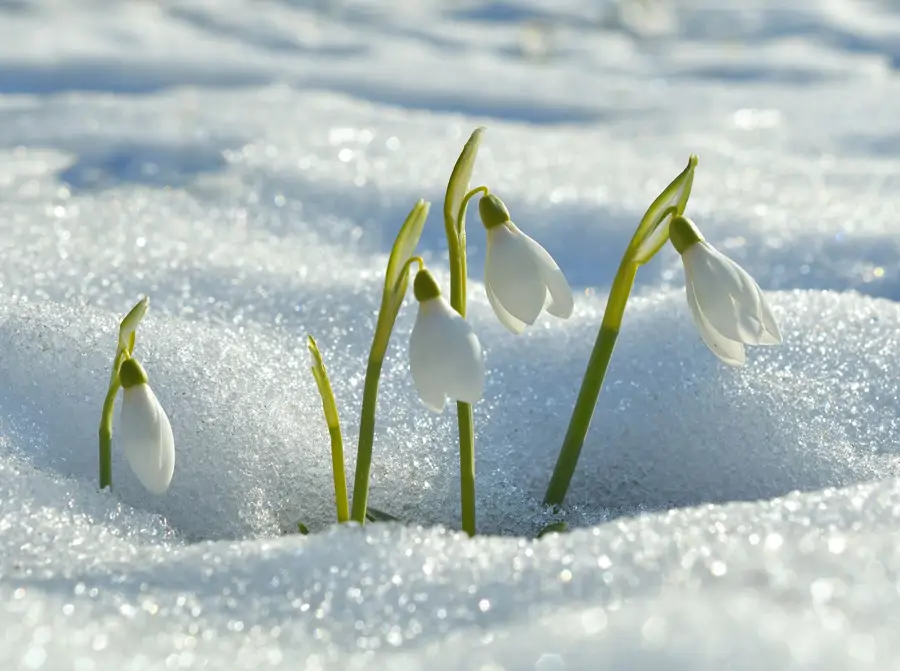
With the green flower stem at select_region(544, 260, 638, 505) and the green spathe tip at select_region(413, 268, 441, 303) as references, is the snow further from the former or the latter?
the green spathe tip at select_region(413, 268, 441, 303)

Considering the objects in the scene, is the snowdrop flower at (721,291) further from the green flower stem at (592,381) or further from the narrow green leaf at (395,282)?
the narrow green leaf at (395,282)

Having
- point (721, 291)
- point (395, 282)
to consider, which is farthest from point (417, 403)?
point (721, 291)

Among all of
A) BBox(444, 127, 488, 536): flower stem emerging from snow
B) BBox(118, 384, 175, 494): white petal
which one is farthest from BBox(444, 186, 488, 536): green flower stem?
BBox(118, 384, 175, 494): white petal

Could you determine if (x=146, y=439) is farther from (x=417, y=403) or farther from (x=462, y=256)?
(x=417, y=403)

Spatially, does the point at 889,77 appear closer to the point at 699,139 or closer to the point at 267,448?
the point at 699,139

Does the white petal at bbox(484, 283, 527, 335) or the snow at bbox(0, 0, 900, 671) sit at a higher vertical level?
the white petal at bbox(484, 283, 527, 335)

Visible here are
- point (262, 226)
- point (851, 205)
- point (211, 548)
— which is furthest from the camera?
point (851, 205)

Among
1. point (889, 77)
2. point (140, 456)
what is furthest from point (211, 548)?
point (889, 77)
